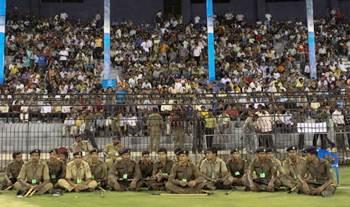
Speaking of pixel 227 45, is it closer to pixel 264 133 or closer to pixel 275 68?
pixel 275 68

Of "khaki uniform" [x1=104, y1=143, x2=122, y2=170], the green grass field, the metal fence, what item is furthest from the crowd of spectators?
the green grass field

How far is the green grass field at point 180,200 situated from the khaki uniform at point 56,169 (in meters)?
0.97

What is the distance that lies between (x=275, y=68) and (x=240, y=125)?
35.2 feet

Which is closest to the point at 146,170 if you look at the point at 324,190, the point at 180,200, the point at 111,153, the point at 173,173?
the point at 173,173

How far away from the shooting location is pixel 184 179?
13594 millimetres

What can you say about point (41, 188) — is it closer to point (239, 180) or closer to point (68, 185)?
point (68, 185)

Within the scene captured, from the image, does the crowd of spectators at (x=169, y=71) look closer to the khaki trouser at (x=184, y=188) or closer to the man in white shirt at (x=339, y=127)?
the man in white shirt at (x=339, y=127)

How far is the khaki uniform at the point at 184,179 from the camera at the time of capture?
43.9ft

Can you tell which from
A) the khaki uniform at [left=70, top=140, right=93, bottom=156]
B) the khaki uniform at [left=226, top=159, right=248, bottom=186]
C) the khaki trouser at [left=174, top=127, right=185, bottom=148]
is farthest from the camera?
the khaki trouser at [left=174, top=127, right=185, bottom=148]

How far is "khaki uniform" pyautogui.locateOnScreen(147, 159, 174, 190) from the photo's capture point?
1420 cm

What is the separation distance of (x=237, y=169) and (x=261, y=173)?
0.87m

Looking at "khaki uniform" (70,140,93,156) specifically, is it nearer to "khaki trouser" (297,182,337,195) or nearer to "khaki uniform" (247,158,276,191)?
"khaki uniform" (247,158,276,191)

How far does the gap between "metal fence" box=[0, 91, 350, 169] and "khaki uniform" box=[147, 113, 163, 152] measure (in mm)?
49

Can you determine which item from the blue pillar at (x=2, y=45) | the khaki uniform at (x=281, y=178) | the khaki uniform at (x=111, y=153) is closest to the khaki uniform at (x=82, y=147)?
the khaki uniform at (x=111, y=153)
